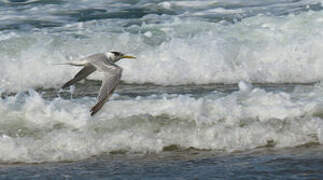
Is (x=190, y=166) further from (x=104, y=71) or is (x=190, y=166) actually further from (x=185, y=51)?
(x=185, y=51)

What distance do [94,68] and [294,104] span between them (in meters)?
1.75

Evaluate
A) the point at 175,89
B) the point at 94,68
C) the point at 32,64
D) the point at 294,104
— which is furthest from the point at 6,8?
the point at 294,104

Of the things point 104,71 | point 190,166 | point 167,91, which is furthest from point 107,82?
point 167,91

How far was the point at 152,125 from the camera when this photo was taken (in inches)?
225

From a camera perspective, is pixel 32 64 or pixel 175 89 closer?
pixel 175 89

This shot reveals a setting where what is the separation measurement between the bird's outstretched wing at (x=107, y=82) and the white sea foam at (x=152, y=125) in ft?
1.09

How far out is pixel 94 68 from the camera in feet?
19.9

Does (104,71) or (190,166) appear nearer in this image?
(190,166)

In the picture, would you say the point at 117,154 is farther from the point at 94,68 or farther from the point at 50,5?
the point at 50,5

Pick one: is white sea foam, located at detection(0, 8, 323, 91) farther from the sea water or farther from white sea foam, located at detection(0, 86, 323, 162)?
white sea foam, located at detection(0, 86, 323, 162)

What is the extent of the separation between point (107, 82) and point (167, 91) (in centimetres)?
226

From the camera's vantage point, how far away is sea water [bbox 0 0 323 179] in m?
5.10

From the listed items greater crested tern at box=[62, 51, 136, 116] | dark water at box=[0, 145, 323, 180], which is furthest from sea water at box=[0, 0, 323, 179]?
greater crested tern at box=[62, 51, 136, 116]

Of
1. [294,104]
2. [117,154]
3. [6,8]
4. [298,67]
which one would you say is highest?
[6,8]
